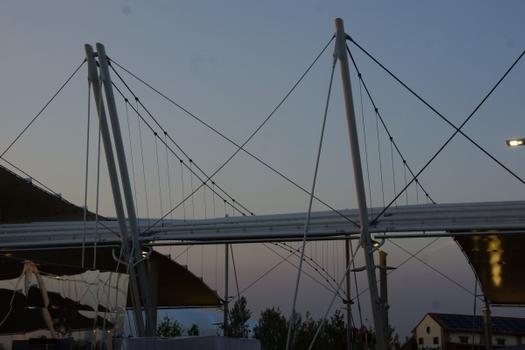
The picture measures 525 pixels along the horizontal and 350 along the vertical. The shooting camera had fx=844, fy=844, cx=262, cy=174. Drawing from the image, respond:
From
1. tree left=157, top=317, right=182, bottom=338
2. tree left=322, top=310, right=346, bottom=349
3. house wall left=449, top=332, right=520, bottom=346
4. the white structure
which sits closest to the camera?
tree left=322, top=310, right=346, bottom=349

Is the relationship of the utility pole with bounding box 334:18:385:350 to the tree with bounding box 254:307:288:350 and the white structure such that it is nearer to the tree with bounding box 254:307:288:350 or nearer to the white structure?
the tree with bounding box 254:307:288:350

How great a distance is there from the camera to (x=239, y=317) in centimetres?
7050

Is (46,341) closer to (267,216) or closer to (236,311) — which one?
(267,216)

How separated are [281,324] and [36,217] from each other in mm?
32844

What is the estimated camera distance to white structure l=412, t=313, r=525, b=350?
79500 mm

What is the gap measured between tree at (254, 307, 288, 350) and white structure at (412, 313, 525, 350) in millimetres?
12503

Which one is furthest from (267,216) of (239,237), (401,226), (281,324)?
(281,324)

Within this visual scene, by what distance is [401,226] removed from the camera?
24.3 m

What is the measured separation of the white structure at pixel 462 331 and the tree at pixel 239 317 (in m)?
16.0

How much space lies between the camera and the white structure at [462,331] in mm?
79500

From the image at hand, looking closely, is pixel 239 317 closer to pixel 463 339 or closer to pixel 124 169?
pixel 463 339

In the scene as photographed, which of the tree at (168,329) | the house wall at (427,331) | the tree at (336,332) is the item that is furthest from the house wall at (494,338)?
the tree at (168,329)

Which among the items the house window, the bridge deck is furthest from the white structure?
the bridge deck

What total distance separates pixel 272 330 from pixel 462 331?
21.6 meters
